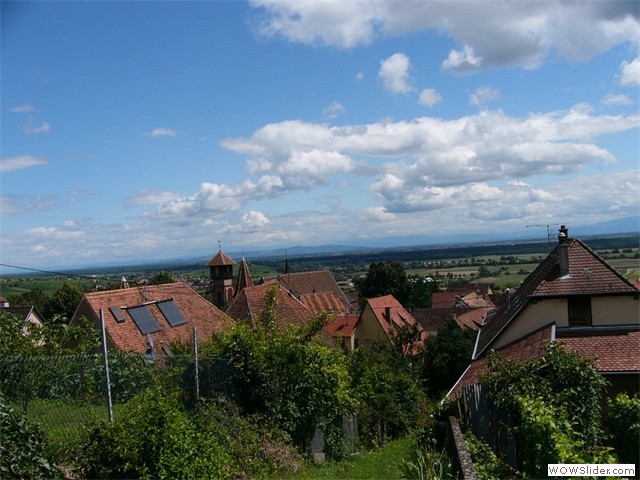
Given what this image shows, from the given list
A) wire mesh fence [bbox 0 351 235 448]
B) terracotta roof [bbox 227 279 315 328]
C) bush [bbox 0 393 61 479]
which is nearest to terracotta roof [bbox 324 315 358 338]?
terracotta roof [bbox 227 279 315 328]

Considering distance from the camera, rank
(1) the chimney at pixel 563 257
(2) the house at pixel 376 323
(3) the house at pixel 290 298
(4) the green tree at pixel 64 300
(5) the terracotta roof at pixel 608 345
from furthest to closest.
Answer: (4) the green tree at pixel 64 300, (2) the house at pixel 376 323, (3) the house at pixel 290 298, (1) the chimney at pixel 563 257, (5) the terracotta roof at pixel 608 345

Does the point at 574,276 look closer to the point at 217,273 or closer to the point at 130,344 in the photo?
the point at 130,344

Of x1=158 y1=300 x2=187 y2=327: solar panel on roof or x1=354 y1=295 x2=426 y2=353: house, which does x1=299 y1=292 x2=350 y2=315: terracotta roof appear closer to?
x1=354 y1=295 x2=426 y2=353: house

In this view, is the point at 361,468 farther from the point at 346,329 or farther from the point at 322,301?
the point at 322,301

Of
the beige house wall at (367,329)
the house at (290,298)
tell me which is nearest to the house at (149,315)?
the house at (290,298)

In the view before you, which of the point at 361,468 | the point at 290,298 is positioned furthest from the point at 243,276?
the point at 361,468

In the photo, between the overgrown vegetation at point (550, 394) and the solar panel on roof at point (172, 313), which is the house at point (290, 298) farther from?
the overgrown vegetation at point (550, 394)

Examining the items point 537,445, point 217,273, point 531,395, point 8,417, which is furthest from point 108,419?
point 217,273
